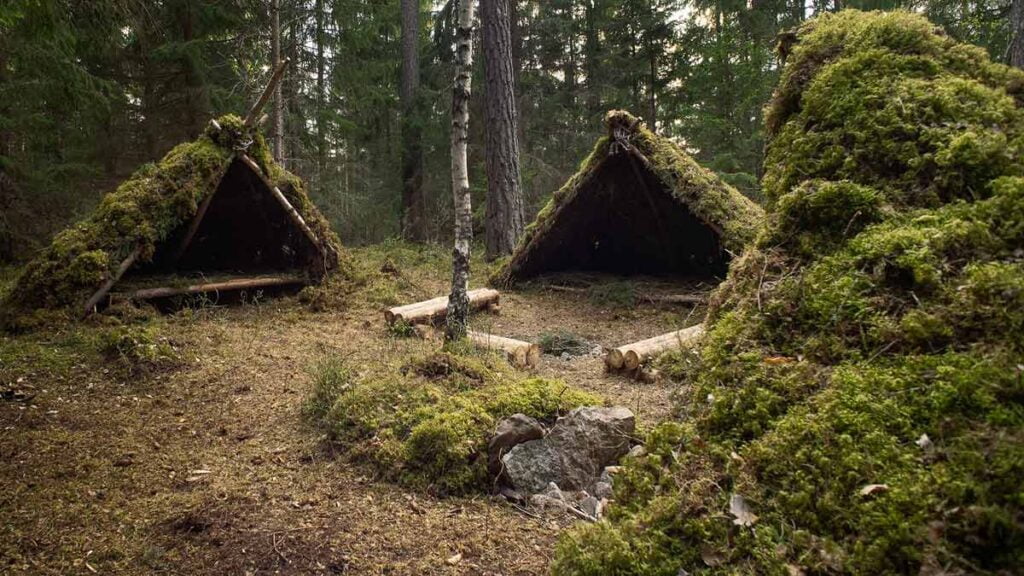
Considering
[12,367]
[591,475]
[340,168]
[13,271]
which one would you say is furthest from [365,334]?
[340,168]

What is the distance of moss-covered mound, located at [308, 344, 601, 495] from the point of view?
336 centimetres

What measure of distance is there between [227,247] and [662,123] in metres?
14.7

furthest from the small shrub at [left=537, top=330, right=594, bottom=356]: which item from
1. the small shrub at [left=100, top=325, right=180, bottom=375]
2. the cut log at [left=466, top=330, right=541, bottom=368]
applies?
the small shrub at [left=100, top=325, right=180, bottom=375]

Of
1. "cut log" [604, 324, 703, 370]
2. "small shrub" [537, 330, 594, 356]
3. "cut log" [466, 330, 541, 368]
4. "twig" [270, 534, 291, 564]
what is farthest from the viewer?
"small shrub" [537, 330, 594, 356]

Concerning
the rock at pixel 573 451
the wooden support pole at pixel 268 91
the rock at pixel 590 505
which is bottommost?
the rock at pixel 590 505

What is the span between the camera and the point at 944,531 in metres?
1.25

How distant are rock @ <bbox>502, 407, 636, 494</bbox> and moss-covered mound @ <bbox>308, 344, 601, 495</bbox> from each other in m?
0.25

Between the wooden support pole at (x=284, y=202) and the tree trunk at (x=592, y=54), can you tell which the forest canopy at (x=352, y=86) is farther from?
the wooden support pole at (x=284, y=202)

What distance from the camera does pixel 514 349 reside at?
5652mm

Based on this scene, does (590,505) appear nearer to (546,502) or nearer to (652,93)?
(546,502)

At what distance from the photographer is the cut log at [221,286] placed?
7.06 m

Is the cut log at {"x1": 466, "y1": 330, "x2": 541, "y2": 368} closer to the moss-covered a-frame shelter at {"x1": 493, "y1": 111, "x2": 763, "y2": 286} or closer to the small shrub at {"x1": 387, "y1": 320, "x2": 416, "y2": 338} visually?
the small shrub at {"x1": 387, "y1": 320, "x2": 416, "y2": 338}

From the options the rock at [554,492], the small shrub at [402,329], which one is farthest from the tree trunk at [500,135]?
the rock at [554,492]

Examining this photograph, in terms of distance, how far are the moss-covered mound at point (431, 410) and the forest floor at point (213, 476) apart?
14 centimetres
